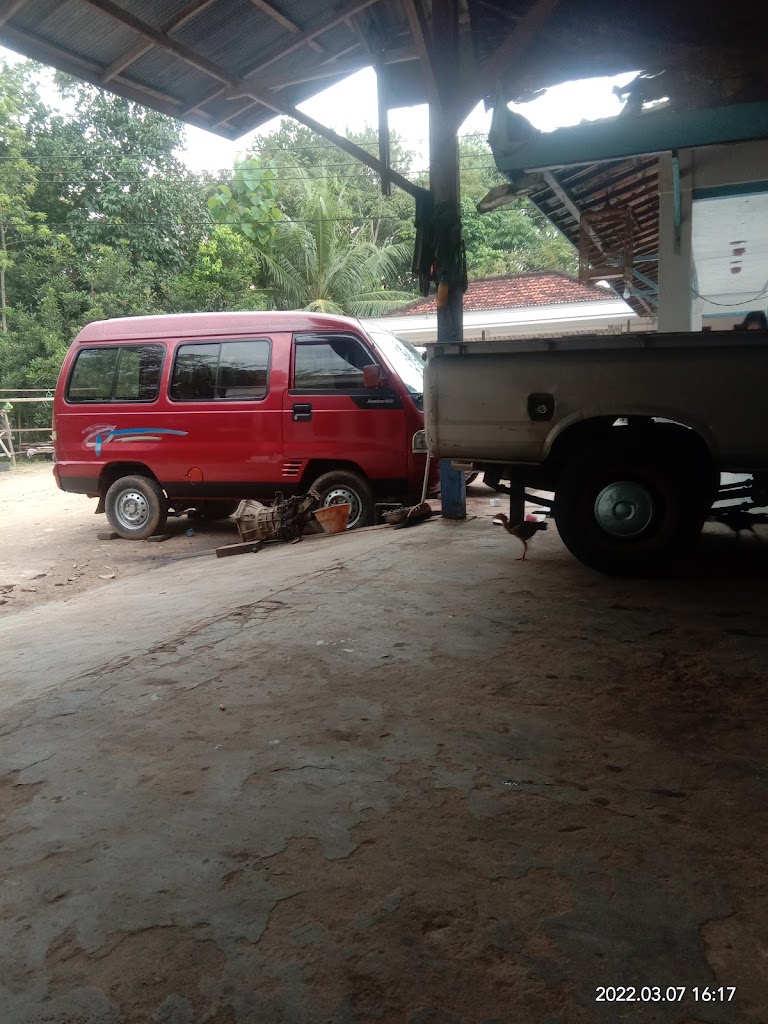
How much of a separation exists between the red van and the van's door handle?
0.01 m

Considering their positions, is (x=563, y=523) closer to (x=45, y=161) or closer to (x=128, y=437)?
(x=128, y=437)

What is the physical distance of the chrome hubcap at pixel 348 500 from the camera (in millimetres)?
7871

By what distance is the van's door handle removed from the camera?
7852 millimetres

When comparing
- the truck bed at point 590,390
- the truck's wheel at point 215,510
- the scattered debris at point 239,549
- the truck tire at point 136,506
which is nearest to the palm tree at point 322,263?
the truck's wheel at point 215,510

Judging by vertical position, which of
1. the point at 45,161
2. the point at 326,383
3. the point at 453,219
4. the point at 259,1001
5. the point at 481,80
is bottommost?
the point at 259,1001

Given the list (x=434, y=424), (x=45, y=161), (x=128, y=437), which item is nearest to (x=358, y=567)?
(x=434, y=424)

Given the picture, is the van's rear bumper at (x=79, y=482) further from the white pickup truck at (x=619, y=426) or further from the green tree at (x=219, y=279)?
the green tree at (x=219, y=279)

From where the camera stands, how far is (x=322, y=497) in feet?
26.0

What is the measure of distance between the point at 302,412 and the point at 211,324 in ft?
5.04

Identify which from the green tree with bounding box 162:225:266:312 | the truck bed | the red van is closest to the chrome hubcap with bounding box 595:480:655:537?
the truck bed

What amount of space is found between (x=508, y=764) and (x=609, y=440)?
9.07 ft

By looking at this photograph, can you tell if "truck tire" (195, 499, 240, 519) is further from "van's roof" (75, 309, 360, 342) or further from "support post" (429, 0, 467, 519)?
"support post" (429, 0, 467, 519)

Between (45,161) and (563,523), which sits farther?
(45,161)

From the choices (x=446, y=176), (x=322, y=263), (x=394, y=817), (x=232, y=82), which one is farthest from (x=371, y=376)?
(x=322, y=263)
